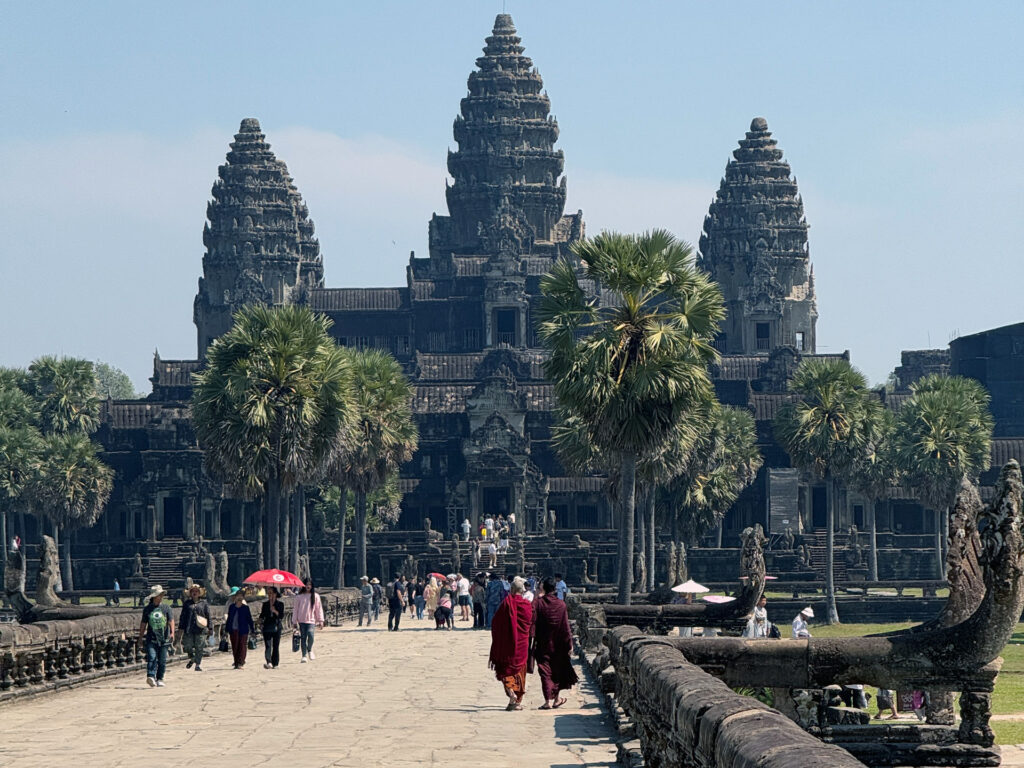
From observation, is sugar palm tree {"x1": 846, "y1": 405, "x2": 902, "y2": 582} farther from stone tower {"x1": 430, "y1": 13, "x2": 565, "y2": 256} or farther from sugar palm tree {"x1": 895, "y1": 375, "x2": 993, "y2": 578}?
stone tower {"x1": 430, "y1": 13, "x2": 565, "y2": 256}

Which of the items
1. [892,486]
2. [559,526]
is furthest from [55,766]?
[559,526]

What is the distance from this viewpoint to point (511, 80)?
128 metres

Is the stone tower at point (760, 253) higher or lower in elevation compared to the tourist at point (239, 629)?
higher

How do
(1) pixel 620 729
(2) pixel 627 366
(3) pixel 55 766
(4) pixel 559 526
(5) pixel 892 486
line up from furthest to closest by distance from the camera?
(4) pixel 559 526 → (5) pixel 892 486 → (2) pixel 627 366 → (1) pixel 620 729 → (3) pixel 55 766

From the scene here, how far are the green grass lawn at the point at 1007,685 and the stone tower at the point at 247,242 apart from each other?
191 feet

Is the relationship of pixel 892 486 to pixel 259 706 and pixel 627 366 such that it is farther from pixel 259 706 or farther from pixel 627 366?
pixel 259 706

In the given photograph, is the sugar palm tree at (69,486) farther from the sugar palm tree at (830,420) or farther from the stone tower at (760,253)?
the stone tower at (760,253)

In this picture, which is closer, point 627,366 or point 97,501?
point 627,366

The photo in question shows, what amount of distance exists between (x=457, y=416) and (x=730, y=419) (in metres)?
17.8

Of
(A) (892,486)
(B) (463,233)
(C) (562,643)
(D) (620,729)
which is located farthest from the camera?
(B) (463,233)

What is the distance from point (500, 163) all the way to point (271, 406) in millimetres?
73046

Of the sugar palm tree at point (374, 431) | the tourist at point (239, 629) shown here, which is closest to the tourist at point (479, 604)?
the sugar palm tree at point (374, 431)

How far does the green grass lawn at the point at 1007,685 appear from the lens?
28.7 meters

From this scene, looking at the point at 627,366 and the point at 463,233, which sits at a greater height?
the point at 463,233
